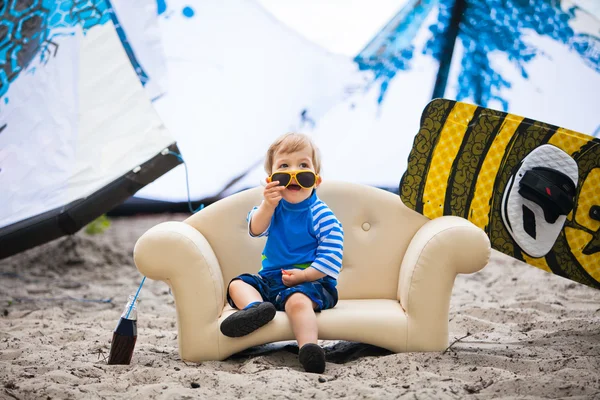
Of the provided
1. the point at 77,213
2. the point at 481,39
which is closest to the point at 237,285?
the point at 77,213

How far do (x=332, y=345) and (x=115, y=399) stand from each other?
1115 mm

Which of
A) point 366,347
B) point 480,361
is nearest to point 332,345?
point 366,347

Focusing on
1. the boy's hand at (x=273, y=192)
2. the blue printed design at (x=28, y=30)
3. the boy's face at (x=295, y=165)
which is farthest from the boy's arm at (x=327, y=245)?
the blue printed design at (x=28, y=30)

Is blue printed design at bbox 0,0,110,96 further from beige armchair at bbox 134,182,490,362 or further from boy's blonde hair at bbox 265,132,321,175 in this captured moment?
boy's blonde hair at bbox 265,132,321,175

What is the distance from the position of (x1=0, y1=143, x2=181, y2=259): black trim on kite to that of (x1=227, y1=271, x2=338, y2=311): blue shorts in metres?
1.30

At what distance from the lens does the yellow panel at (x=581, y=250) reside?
279 centimetres

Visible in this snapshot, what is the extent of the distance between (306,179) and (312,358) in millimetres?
692

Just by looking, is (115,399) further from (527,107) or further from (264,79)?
(527,107)

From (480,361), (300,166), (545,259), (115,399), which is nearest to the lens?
(115,399)

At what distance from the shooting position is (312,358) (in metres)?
2.31

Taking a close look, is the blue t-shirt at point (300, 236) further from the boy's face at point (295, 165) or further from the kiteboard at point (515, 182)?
the kiteboard at point (515, 182)

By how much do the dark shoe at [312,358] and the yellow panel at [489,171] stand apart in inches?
41.6

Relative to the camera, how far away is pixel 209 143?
4.11 meters

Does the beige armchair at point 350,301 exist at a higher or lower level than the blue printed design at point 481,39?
lower
